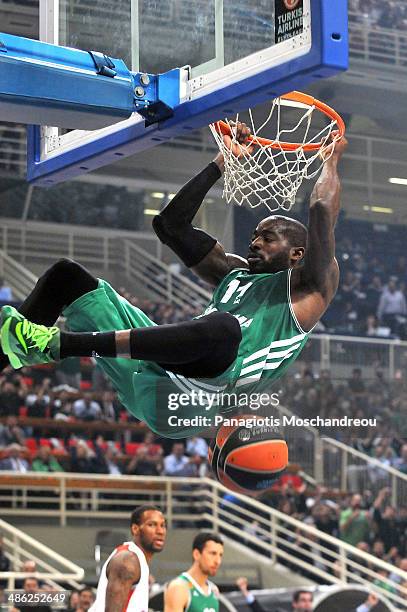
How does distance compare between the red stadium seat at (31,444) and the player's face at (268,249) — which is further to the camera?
the red stadium seat at (31,444)

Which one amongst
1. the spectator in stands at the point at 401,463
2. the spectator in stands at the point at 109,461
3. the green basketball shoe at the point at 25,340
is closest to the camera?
the green basketball shoe at the point at 25,340

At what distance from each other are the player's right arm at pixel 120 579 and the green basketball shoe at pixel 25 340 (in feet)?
5.59

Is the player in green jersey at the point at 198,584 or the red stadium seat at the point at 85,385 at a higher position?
the player in green jersey at the point at 198,584

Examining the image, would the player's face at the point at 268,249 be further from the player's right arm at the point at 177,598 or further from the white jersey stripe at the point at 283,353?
the player's right arm at the point at 177,598

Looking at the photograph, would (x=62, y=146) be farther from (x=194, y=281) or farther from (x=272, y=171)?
(x=194, y=281)

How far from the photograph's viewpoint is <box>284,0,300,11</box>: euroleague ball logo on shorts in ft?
13.8

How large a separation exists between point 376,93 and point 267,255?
11.3 meters

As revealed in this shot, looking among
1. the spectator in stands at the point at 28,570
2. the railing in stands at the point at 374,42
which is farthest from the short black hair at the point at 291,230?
the railing in stands at the point at 374,42

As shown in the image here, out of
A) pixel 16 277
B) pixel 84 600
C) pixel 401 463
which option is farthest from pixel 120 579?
pixel 16 277

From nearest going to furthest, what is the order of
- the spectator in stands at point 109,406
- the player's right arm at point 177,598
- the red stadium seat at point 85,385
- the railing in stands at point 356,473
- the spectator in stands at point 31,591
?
the player's right arm at point 177,598
the spectator in stands at point 31,591
the railing in stands at point 356,473
the spectator in stands at point 109,406
the red stadium seat at point 85,385

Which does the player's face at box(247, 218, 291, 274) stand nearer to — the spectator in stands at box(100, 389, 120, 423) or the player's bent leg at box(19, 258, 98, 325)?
the player's bent leg at box(19, 258, 98, 325)

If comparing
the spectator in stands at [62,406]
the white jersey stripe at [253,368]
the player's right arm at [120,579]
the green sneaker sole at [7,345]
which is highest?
the green sneaker sole at [7,345]

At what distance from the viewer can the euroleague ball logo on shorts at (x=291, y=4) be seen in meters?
4.22

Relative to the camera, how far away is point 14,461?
12.8m
